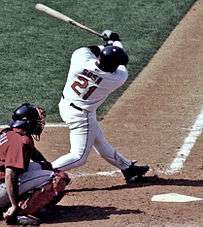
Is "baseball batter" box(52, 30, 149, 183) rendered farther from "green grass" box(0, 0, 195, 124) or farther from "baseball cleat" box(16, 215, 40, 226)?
"green grass" box(0, 0, 195, 124)

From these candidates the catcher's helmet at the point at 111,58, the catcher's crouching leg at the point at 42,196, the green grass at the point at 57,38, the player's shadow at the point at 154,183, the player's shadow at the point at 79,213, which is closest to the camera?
the catcher's crouching leg at the point at 42,196

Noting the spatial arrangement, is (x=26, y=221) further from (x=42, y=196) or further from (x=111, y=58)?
(x=111, y=58)

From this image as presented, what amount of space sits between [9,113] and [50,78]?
6.88 ft

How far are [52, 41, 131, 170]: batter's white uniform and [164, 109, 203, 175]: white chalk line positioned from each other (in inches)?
45.1

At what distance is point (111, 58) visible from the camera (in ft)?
27.9

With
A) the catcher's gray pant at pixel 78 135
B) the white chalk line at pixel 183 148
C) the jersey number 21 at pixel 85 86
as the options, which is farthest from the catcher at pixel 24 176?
the white chalk line at pixel 183 148

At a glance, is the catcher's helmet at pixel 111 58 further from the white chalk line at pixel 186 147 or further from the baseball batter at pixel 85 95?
the white chalk line at pixel 186 147

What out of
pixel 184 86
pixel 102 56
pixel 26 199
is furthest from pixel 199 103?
pixel 26 199

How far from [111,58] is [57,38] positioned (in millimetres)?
7955

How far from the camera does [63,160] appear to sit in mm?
8734

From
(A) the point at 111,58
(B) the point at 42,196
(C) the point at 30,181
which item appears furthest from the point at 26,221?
→ (A) the point at 111,58

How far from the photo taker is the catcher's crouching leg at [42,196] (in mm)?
7766

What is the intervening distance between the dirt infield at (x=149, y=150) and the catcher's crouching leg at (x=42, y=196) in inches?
7.2

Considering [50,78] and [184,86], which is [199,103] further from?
[50,78]
